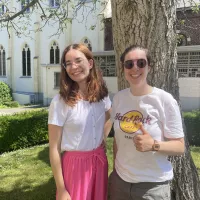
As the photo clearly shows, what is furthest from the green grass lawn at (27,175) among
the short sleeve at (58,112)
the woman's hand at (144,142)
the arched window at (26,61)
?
the arched window at (26,61)

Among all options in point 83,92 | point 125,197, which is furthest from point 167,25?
point 125,197

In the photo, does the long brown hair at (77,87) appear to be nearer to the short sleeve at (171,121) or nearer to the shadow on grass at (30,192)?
the short sleeve at (171,121)

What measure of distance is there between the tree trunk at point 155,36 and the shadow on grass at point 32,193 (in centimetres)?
234

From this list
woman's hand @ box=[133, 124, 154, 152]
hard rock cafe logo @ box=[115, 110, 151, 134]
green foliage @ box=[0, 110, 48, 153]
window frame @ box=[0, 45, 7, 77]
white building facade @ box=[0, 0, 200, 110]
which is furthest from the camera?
window frame @ box=[0, 45, 7, 77]

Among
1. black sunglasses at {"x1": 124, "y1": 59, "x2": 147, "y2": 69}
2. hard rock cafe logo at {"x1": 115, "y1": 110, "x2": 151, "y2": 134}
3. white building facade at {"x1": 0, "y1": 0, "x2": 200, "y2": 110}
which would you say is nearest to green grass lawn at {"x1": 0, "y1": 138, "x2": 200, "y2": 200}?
hard rock cafe logo at {"x1": 115, "y1": 110, "x2": 151, "y2": 134}

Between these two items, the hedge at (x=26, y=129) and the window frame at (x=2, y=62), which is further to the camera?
the window frame at (x=2, y=62)

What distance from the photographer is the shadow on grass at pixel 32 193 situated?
4355mm

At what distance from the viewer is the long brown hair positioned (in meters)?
2.03

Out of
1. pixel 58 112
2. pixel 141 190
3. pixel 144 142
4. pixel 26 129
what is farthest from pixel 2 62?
pixel 144 142

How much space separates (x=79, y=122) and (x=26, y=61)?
21955 mm

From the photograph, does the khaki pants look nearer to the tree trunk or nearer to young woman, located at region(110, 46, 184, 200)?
young woman, located at region(110, 46, 184, 200)

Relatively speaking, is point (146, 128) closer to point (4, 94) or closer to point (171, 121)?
point (171, 121)

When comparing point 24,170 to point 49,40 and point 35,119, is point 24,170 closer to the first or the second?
point 35,119

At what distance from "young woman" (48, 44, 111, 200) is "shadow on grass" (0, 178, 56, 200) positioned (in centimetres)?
246
